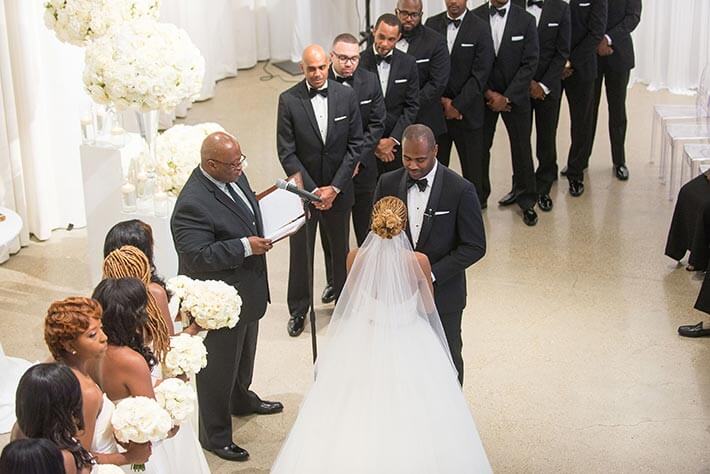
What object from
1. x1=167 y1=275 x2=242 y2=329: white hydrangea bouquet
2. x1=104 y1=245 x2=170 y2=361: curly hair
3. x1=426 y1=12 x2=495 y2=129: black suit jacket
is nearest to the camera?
x1=104 y1=245 x2=170 y2=361: curly hair

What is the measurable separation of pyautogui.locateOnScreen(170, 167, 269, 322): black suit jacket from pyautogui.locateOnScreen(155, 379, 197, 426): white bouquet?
1152 millimetres

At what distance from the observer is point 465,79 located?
26.1 feet

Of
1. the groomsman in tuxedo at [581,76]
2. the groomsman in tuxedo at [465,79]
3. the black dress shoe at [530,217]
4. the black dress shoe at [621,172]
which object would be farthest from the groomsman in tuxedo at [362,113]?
the black dress shoe at [621,172]

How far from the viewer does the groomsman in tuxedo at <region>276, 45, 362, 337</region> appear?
21.5 feet

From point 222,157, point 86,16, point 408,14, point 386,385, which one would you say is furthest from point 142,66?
point 386,385

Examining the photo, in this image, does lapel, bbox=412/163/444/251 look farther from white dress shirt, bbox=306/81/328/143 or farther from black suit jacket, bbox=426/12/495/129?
black suit jacket, bbox=426/12/495/129

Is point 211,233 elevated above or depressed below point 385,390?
above

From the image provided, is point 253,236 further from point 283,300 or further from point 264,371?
point 283,300

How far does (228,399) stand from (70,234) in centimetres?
315

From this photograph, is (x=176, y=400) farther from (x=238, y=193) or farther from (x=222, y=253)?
(x=238, y=193)

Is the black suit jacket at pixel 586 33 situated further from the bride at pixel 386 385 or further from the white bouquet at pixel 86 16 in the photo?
the bride at pixel 386 385

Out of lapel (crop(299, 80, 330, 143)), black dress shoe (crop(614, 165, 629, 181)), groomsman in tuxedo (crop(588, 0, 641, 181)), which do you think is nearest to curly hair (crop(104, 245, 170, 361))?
lapel (crop(299, 80, 330, 143))

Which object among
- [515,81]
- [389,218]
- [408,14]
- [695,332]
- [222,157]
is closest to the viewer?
[389,218]

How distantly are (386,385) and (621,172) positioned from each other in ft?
15.8
